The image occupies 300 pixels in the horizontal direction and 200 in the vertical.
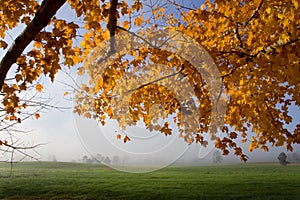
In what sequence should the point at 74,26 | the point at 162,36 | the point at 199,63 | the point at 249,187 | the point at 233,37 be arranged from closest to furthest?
the point at 74,26 < the point at 199,63 < the point at 233,37 < the point at 162,36 < the point at 249,187

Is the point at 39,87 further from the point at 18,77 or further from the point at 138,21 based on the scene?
the point at 138,21

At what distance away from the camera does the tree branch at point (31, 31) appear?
5.18m

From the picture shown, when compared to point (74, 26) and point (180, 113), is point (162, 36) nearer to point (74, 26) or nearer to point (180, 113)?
point (180, 113)

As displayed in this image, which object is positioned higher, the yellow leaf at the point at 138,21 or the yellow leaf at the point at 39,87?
the yellow leaf at the point at 138,21

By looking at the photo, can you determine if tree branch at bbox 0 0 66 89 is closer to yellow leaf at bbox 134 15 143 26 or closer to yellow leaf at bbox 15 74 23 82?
yellow leaf at bbox 15 74 23 82

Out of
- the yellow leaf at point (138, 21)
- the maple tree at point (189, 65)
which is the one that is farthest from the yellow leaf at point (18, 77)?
the yellow leaf at point (138, 21)

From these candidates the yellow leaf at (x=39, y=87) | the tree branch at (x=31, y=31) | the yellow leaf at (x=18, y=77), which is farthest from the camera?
the yellow leaf at (x=39, y=87)

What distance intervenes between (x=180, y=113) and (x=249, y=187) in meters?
19.9

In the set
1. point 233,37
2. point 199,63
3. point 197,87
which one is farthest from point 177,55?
point 233,37

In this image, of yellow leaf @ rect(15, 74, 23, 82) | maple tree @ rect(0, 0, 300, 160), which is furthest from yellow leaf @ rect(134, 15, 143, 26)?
yellow leaf @ rect(15, 74, 23, 82)

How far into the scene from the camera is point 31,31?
5445mm

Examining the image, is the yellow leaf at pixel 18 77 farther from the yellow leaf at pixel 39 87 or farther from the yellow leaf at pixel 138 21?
the yellow leaf at pixel 138 21

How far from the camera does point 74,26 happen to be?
23.7 feet

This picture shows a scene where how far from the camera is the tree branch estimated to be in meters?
5.18
